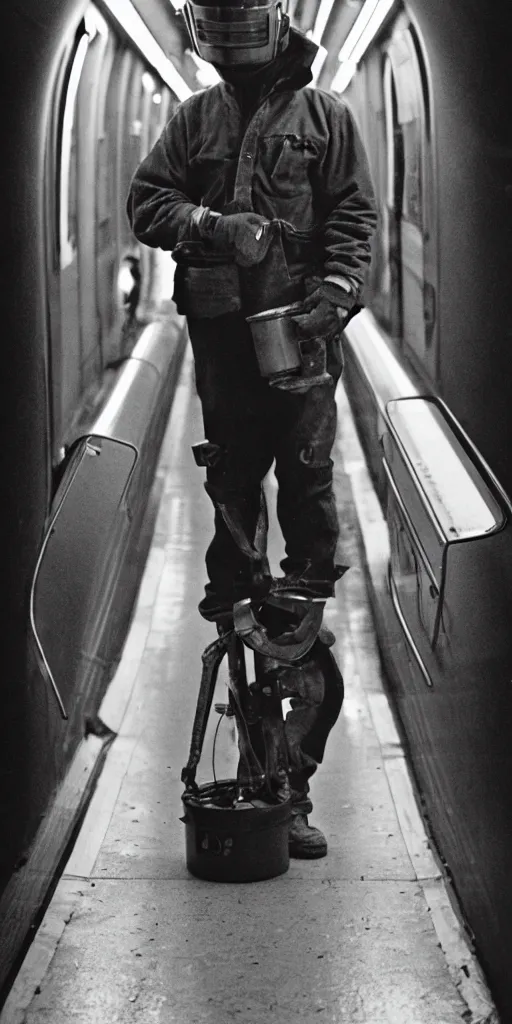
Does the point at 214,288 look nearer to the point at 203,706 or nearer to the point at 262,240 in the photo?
the point at 262,240

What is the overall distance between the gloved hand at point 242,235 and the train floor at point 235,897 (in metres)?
1.37

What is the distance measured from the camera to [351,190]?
3.57 metres

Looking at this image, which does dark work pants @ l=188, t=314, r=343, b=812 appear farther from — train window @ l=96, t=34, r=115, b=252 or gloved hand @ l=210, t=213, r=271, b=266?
train window @ l=96, t=34, r=115, b=252

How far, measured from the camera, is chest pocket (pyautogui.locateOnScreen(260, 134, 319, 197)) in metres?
3.53

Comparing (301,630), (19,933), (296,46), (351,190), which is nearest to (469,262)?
Answer: (351,190)

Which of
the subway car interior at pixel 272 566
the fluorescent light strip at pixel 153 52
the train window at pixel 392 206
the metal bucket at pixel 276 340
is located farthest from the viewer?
the fluorescent light strip at pixel 153 52

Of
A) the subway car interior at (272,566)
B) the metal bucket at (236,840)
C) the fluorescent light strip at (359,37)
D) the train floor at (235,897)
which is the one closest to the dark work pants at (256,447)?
the subway car interior at (272,566)

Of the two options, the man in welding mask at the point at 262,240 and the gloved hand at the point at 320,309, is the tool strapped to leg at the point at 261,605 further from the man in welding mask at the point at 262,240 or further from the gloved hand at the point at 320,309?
the gloved hand at the point at 320,309

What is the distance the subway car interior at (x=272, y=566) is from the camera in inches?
120

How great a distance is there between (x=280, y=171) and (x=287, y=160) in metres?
0.03

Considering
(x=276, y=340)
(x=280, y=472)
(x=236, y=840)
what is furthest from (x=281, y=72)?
(x=236, y=840)

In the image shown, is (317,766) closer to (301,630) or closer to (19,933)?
(301,630)

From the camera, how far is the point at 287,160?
11.6 ft

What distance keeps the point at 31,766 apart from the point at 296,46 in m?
1.64
